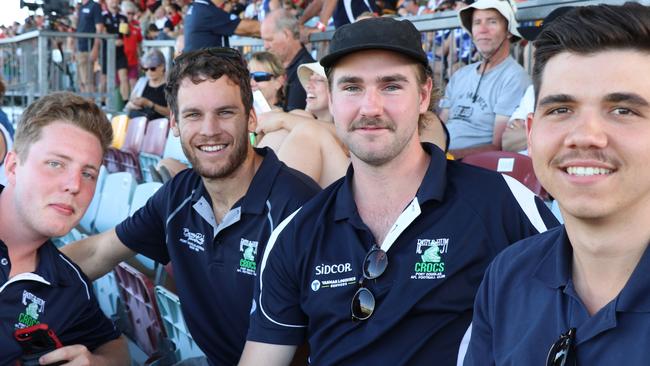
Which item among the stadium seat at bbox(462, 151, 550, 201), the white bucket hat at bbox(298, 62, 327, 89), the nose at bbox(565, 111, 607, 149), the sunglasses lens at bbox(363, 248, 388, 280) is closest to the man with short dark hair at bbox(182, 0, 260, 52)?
the white bucket hat at bbox(298, 62, 327, 89)

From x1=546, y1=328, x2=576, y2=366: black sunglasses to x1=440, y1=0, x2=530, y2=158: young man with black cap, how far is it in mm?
3619

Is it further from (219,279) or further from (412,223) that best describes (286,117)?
(412,223)

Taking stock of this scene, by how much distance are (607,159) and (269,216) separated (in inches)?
66.4

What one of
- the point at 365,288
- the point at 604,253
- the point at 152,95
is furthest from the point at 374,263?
the point at 152,95

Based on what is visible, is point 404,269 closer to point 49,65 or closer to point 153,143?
point 153,143

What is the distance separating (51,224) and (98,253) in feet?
2.19

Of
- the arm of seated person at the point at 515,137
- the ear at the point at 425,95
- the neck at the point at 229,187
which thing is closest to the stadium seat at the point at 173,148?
the arm of seated person at the point at 515,137

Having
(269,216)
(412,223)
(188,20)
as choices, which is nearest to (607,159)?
(412,223)

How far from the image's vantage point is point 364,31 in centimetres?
251

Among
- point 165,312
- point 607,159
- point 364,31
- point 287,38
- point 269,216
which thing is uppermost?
point 287,38

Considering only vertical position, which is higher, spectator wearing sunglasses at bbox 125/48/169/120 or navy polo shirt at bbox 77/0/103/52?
navy polo shirt at bbox 77/0/103/52

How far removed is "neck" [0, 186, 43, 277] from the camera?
280 cm

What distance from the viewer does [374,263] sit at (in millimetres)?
2354

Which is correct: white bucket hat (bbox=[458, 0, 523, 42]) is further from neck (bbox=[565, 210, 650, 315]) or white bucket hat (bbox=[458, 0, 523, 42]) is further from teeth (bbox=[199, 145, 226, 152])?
neck (bbox=[565, 210, 650, 315])
